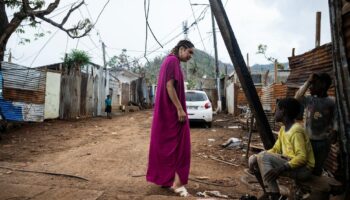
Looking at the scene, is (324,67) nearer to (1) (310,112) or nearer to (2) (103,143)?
(1) (310,112)

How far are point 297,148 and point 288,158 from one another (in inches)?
5.5

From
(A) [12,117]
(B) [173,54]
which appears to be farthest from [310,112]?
(A) [12,117]

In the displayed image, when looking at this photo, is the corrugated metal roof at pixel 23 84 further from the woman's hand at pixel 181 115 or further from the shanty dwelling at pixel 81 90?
the woman's hand at pixel 181 115

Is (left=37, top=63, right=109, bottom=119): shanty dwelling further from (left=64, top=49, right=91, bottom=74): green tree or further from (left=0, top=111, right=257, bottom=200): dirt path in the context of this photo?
(left=0, top=111, right=257, bottom=200): dirt path

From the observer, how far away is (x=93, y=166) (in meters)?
6.49

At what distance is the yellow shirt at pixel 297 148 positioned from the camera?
128 inches

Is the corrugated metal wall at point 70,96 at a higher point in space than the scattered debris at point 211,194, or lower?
higher

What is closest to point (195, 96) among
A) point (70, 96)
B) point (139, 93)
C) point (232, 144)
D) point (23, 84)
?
point (232, 144)

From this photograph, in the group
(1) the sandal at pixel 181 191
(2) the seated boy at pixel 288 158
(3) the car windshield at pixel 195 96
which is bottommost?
(1) the sandal at pixel 181 191

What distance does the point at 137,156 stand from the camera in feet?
25.2

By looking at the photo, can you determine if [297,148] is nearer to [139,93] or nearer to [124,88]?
[124,88]

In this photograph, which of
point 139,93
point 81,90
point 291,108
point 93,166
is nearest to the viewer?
point 291,108

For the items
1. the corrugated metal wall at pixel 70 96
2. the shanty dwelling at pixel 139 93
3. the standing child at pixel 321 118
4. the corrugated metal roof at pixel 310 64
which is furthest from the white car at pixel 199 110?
the shanty dwelling at pixel 139 93

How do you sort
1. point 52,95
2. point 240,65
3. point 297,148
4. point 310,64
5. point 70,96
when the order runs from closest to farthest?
1. point 297,148
2. point 240,65
3. point 310,64
4. point 52,95
5. point 70,96
